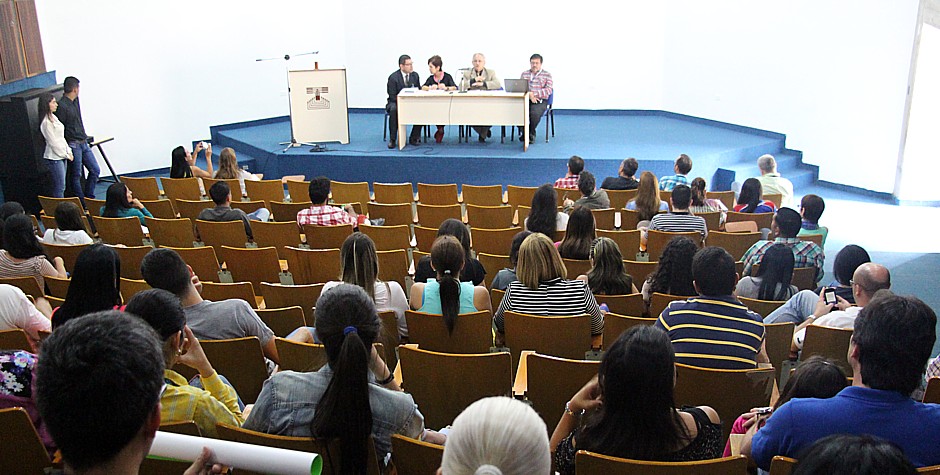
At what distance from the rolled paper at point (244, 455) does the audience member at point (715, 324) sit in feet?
6.85

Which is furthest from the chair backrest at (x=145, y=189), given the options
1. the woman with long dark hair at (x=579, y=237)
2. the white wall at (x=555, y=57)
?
the woman with long dark hair at (x=579, y=237)

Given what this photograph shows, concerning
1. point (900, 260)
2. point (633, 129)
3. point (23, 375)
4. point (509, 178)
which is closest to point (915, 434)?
point (23, 375)

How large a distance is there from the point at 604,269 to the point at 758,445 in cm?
205

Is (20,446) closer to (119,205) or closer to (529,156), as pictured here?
(119,205)

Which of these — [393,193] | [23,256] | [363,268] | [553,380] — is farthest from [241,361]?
[393,193]

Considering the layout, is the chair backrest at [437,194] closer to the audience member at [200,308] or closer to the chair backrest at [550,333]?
the chair backrest at [550,333]

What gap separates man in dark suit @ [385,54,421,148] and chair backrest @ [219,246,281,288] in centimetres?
570

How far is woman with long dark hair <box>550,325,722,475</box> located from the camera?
221 cm

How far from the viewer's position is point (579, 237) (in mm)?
4828

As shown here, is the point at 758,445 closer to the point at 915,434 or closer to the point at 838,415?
the point at 838,415

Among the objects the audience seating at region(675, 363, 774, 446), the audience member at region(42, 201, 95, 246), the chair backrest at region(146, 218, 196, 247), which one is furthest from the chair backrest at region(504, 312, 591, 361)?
the audience member at region(42, 201, 95, 246)

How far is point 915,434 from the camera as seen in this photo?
217 cm

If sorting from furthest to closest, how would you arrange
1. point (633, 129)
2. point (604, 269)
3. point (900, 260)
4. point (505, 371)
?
point (633, 129), point (900, 260), point (604, 269), point (505, 371)

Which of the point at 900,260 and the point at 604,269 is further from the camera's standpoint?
the point at 900,260
